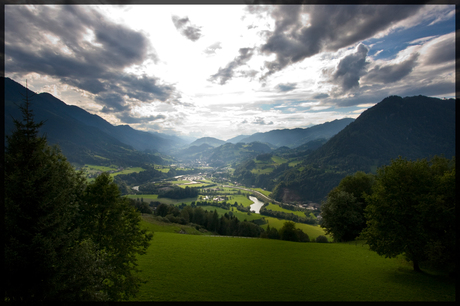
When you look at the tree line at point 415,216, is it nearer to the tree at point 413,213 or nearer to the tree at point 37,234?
the tree at point 413,213

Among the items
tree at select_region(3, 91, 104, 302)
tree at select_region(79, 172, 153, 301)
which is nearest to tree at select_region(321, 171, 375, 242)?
tree at select_region(79, 172, 153, 301)

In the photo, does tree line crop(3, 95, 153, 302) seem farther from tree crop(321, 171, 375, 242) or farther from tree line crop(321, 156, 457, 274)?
tree crop(321, 171, 375, 242)

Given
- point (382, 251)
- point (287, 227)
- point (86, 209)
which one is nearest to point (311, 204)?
point (287, 227)

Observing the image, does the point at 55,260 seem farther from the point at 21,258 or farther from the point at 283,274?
the point at 283,274

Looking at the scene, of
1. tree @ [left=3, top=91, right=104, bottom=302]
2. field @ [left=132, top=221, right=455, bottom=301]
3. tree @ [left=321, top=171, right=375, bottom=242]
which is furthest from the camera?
tree @ [left=321, top=171, right=375, bottom=242]

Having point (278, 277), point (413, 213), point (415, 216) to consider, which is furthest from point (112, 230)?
point (413, 213)

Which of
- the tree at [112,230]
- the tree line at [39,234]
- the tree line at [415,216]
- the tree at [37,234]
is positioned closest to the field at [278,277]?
the tree line at [415,216]

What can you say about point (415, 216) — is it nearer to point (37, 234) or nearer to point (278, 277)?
point (278, 277)
